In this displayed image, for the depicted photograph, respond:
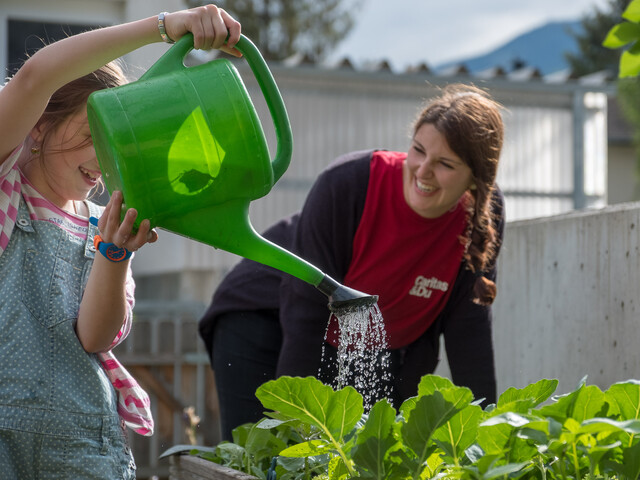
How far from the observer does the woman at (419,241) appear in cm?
195

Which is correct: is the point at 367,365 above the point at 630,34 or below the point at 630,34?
below

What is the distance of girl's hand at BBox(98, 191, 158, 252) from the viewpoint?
1.14m

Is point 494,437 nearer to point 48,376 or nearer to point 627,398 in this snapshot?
point 627,398

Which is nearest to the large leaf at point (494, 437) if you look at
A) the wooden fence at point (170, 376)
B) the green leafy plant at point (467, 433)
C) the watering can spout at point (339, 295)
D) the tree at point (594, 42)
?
the green leafy plant at point (467, 433)

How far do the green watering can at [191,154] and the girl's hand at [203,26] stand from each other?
15 mm

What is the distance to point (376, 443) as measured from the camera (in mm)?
1054

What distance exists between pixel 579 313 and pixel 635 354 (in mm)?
284

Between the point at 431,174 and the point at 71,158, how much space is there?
0.86m

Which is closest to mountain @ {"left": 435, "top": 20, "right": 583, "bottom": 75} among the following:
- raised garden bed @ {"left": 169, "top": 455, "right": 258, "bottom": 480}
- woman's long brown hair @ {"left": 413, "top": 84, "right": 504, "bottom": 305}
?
woman's long brown hair @ {"left": 413, "top": 84, "right": 504, "bottom": 305}

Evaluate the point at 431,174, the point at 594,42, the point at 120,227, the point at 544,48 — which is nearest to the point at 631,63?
the point at 120,227

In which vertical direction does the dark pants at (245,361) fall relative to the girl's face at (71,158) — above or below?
below

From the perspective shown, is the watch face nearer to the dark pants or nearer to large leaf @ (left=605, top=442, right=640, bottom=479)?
large leaf @ (left=605, top=442, right=640, bottom=479)

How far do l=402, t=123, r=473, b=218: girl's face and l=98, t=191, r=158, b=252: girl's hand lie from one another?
92cm

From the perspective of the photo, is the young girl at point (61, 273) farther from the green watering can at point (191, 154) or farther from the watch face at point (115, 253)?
the green watering can at point (191, 154)
